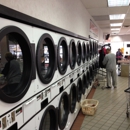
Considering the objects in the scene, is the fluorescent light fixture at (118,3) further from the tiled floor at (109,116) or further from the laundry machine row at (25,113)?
the laundry machine row at (25,113)

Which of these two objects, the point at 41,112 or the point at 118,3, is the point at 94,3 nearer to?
the point at 118,3

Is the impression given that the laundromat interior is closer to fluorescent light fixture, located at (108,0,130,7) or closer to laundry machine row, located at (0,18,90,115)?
laundry machine row, located at (0,18,90,115)

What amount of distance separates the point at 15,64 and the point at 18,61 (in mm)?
50

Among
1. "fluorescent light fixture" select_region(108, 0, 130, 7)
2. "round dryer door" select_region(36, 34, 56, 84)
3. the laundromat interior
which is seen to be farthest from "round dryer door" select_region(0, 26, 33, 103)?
"fluorescent light fixture" select_region(108, 0, 130, 7)

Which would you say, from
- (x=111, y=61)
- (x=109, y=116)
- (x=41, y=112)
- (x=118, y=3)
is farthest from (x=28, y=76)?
(x=111, y=61)

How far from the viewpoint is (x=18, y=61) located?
1589 mm

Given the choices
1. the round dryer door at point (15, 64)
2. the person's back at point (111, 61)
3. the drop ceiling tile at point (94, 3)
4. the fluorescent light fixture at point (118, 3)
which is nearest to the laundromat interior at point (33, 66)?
the round dryer door at point (15, 64)

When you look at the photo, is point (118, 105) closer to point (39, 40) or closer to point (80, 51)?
point (80, 51)

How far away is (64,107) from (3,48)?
2109 millimetres

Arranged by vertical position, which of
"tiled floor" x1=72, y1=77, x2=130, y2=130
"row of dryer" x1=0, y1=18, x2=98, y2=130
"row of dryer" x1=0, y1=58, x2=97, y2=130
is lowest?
"tiled floor" x1=72, y1=77, x2=130, y2=130

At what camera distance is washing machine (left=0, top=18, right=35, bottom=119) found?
4.11 feet

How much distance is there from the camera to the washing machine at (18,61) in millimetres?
1253

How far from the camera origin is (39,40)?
5.94ft

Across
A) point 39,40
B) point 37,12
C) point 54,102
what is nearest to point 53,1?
point 37,12
